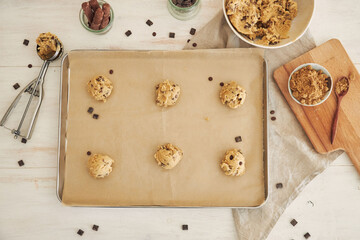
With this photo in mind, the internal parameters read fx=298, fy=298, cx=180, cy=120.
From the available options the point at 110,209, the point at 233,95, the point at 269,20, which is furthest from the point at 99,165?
the point at 269,20

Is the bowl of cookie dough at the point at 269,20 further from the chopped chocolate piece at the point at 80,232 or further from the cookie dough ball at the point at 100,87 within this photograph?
the chopped chocolate piece at the point at 80,232

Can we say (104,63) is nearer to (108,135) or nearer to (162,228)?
(108,135)

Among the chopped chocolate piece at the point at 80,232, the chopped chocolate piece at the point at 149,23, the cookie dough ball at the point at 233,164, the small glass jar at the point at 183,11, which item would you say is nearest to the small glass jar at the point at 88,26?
the chopped chocolate piece at the point at 149,23

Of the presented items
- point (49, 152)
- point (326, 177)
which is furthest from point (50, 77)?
point (326, 177)

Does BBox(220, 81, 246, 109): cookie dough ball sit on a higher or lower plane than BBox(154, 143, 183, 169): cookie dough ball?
higher

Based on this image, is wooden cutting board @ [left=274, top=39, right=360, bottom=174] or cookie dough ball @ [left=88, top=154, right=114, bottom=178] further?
wooden cutting board @ [left=274, top=39, right=360, bottom=174]

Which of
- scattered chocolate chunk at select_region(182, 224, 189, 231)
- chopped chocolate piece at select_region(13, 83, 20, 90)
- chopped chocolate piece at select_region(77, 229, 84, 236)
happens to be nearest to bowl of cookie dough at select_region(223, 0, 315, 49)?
scattered chocolate chunk at select_region(182, 224, 189, 231)

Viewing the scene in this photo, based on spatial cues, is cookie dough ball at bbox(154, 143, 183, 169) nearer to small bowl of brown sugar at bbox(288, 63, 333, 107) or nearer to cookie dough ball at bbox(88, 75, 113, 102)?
cookie dough ball at bbox(88, 75, 113, 102)

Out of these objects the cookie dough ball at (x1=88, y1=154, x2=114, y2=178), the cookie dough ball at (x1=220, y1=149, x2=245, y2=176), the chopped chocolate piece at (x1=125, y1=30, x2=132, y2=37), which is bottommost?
the cookie dough ball at (x1=220, y1=149, x2=245, y2=176)
